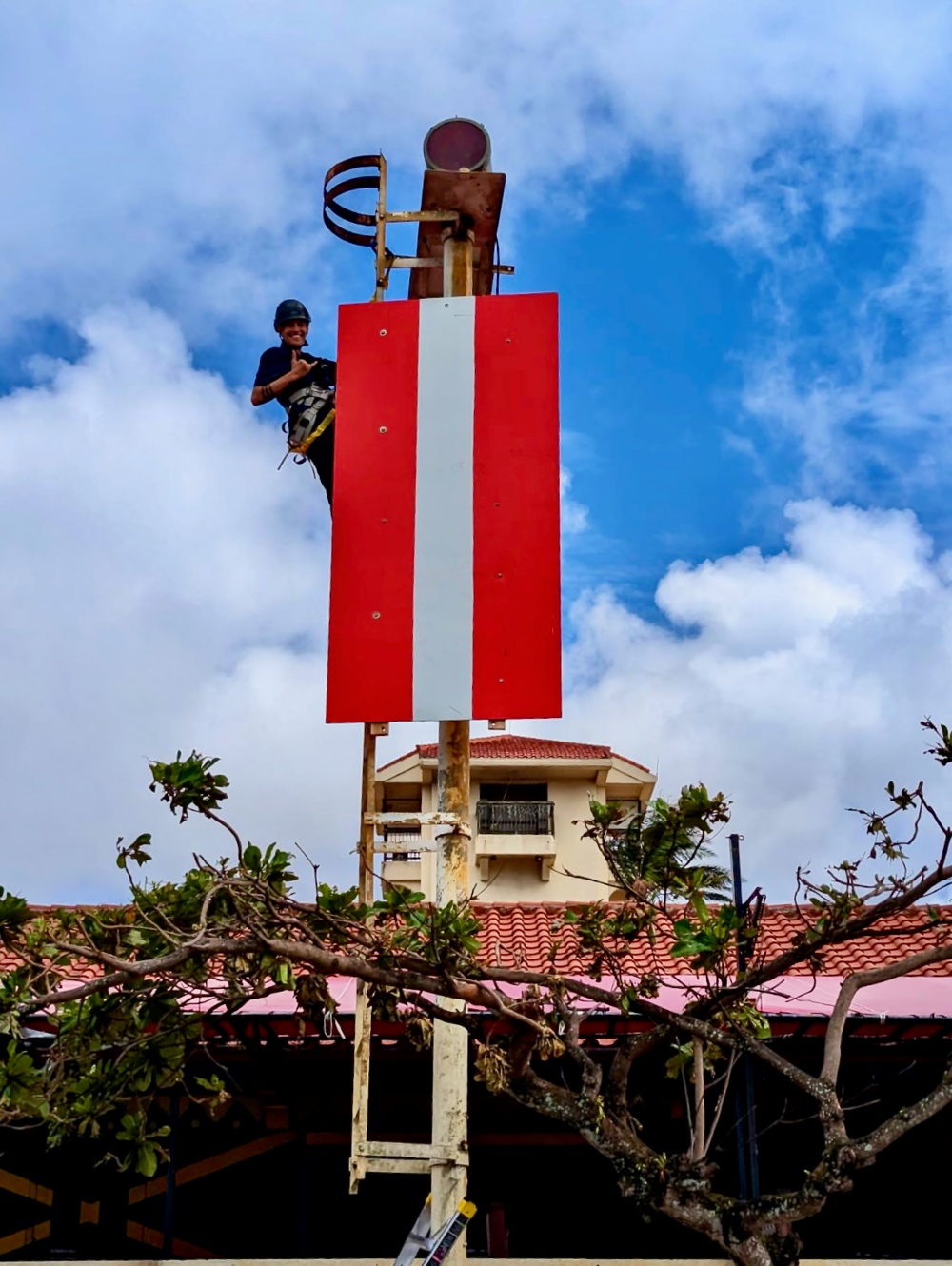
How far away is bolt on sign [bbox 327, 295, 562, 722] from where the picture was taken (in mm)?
6680

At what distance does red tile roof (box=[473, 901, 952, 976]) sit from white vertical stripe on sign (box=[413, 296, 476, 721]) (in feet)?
9.03

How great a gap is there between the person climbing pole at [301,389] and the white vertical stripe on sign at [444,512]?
570mm

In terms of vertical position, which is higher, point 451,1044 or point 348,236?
point 348,236

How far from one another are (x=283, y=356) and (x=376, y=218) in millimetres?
955

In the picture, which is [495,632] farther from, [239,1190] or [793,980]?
[239,1190]

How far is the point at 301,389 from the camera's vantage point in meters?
7.42

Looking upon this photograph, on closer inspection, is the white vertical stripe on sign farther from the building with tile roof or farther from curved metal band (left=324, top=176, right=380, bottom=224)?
the building with tile roof

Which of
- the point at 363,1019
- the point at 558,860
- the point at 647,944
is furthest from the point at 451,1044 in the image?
the point at 558,860

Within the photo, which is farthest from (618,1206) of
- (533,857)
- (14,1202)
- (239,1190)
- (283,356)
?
(533,857)

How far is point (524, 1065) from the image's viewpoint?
18.4 feet

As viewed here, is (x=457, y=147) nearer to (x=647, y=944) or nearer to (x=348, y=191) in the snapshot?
(x=348, y=191)

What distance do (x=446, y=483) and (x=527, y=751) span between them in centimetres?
2252

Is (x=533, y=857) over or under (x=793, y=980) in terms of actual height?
over

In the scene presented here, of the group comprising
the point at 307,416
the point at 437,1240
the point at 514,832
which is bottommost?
the point at 437,1240
